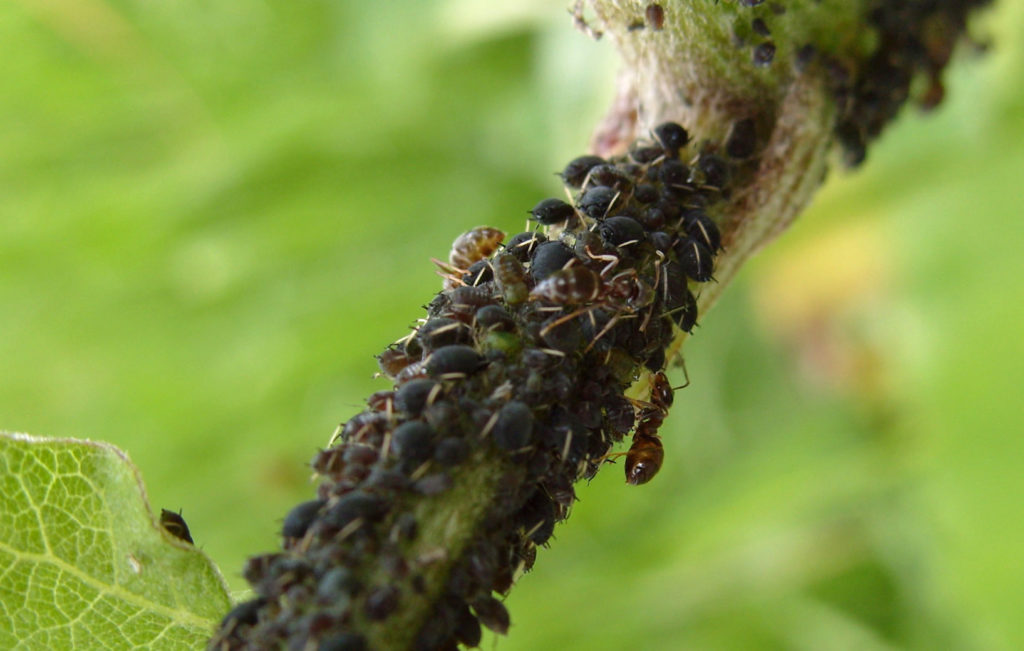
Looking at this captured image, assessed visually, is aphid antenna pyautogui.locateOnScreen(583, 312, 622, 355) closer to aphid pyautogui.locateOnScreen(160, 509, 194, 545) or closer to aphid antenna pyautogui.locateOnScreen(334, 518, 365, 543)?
aphid antenna pyautogui.locateOnScreen(334, 518, 365, 543)

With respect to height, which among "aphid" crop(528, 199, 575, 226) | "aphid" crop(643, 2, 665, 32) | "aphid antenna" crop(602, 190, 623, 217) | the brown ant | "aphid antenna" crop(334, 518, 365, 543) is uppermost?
"aphid" crop(643, 2, 665, 32)

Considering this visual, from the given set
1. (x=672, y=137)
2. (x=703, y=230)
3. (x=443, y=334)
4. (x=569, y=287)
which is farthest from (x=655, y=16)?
(x=443, y=334)

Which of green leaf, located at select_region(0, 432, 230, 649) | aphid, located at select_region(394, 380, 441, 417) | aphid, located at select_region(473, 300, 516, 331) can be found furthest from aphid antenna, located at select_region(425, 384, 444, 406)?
green leaf, located at select_region(0, 432, 230, 649)

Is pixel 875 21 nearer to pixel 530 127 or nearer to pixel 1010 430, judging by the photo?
pixel 1010 430

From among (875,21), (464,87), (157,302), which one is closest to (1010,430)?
(875,21)

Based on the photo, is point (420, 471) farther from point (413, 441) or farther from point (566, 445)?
point (566, 445)

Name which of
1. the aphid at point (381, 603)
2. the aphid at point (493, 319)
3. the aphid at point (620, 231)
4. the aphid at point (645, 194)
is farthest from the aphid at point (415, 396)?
the aphid at point (645, 194)
